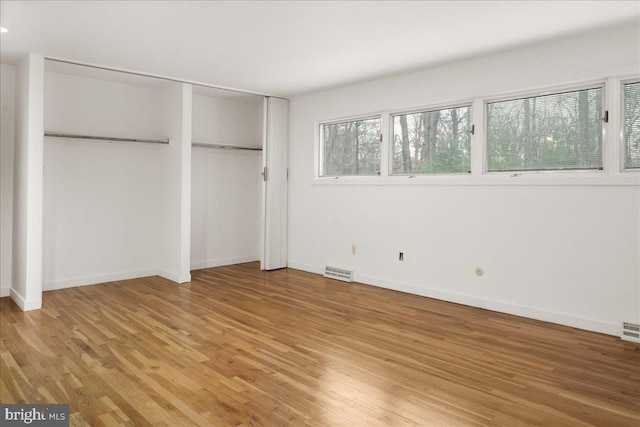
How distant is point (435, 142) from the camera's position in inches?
199

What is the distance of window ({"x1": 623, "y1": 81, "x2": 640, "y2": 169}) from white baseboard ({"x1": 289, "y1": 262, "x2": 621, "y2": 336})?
1.40 m

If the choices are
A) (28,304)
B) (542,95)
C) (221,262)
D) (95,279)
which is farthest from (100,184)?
(542,95)

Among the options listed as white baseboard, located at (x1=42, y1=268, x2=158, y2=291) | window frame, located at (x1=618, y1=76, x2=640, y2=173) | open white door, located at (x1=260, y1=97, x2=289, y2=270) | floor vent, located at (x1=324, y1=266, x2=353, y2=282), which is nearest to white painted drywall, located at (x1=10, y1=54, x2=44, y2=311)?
white baseboard, located at (x1=42, y1=268, x2=158, y2=291)

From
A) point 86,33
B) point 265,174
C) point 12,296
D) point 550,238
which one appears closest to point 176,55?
point 86,33

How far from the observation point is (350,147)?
19.9 ft

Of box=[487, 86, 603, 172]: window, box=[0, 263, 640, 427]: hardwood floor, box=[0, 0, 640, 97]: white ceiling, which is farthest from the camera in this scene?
box=[487, 86, 603, 172]: window

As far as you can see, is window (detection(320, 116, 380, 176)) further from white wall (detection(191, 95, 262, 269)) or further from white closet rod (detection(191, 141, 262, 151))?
white wall (detection(191, 95, 262, 269))

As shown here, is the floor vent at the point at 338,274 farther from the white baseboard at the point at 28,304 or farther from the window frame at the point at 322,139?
the white baseboard at the point at 28,304

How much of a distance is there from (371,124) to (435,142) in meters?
1.04

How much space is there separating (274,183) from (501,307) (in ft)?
11.9

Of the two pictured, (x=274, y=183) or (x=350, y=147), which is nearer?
(x=350, y=147)

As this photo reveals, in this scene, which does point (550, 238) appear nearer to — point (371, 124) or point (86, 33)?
point (371, 124)

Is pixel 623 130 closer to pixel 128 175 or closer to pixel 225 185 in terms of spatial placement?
pixel 225 185

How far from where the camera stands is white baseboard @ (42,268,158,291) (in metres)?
5.25
